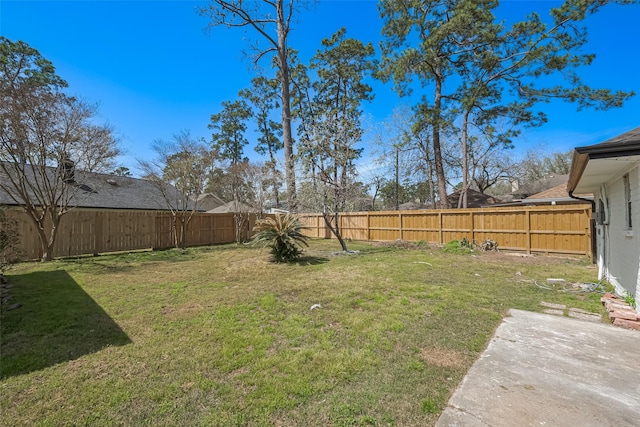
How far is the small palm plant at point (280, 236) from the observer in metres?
7.47

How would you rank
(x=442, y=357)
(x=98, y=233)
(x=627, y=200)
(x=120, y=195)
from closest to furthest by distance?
(x=442, y=357) < (x=627, y=200) < (x=98, y=233) < (x=120, y=195)

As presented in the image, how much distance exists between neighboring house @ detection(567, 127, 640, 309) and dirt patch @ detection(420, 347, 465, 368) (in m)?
2.40

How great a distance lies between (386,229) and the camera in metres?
13.2

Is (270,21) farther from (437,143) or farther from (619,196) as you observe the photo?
(619,196)

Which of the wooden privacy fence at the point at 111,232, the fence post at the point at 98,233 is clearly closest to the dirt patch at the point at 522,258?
the wooden privacy fence at the point at 111,232

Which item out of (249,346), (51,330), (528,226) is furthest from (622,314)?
(528,226)

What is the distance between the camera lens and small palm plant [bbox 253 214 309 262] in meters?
7.47

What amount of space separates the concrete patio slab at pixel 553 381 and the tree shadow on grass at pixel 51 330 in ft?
10.6

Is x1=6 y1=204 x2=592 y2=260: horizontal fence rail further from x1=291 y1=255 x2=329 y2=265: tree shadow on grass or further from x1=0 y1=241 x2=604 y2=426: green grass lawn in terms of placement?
x1=0 y1=241 x2=604 y2=426: green grass lawn

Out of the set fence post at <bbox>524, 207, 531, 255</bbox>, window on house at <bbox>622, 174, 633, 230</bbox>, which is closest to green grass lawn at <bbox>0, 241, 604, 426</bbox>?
window on house at <bbox>622, 174, 633, 230</bbox>

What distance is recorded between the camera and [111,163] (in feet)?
30.7

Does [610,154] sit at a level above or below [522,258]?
above

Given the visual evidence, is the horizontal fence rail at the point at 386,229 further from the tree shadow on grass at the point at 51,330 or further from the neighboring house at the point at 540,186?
the neighboring house at the point at 540,186

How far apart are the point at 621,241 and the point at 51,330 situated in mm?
7552
